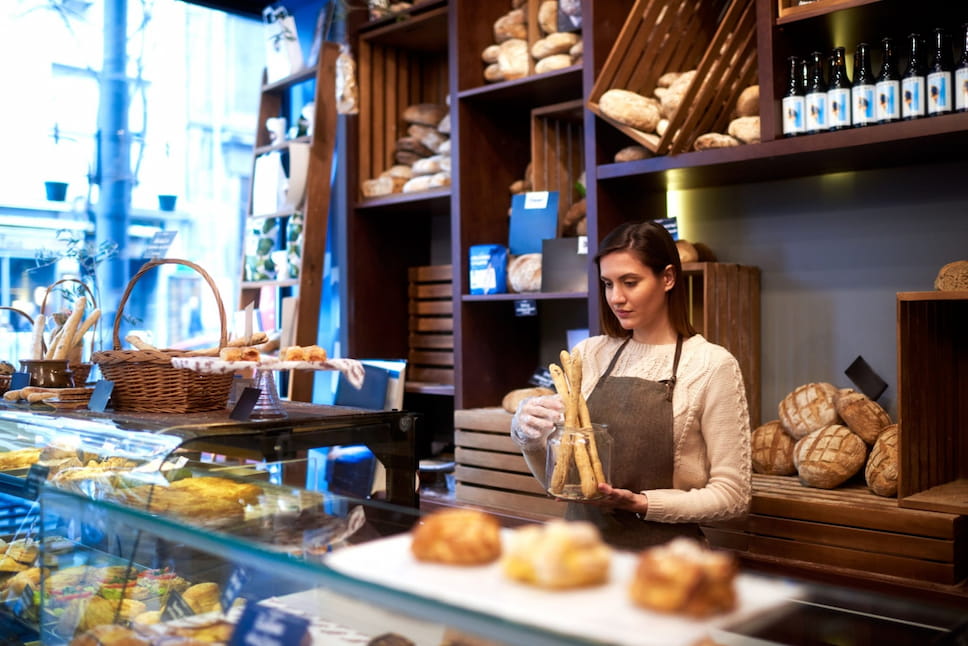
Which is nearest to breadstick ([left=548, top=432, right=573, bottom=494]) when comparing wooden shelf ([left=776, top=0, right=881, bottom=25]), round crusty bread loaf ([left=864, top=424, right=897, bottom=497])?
round crusty bread loaf ([left=864, top=424, right=897, bottom=497])

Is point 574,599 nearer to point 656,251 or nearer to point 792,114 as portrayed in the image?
point 656,251

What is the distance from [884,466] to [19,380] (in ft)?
7.58

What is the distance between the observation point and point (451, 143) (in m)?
3.81

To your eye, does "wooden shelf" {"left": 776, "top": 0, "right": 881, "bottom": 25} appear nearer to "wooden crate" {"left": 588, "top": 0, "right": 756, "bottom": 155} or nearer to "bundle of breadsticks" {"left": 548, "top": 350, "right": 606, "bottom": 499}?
"wooden crate" {"left": 588, "top": 0, "right": 756, "bottom": 155}

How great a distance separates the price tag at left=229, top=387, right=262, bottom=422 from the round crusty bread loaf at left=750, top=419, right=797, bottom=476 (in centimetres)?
173

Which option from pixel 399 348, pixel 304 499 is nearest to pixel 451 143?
pixel 399 348

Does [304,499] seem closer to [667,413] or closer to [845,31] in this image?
[667,413]

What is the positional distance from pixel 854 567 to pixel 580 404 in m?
1.26

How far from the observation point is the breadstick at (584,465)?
4.95 ft

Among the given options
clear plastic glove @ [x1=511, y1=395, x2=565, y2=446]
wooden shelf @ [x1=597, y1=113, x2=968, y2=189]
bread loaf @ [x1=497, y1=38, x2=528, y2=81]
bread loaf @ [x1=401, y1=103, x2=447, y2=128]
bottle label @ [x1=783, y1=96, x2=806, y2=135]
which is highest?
bread loaf @ [x1=497, y1=38, x2=528, y2=81]

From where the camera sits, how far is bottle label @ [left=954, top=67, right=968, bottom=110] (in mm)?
2400

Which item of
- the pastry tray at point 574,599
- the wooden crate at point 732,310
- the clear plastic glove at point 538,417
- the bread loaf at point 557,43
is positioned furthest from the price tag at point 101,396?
the bread loaf at point 557,43

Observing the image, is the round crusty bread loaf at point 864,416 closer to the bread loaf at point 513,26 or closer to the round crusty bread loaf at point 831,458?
the round crusty bread loaf at point 831,458

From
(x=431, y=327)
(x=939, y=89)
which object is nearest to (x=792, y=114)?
(x=939, y=89)
